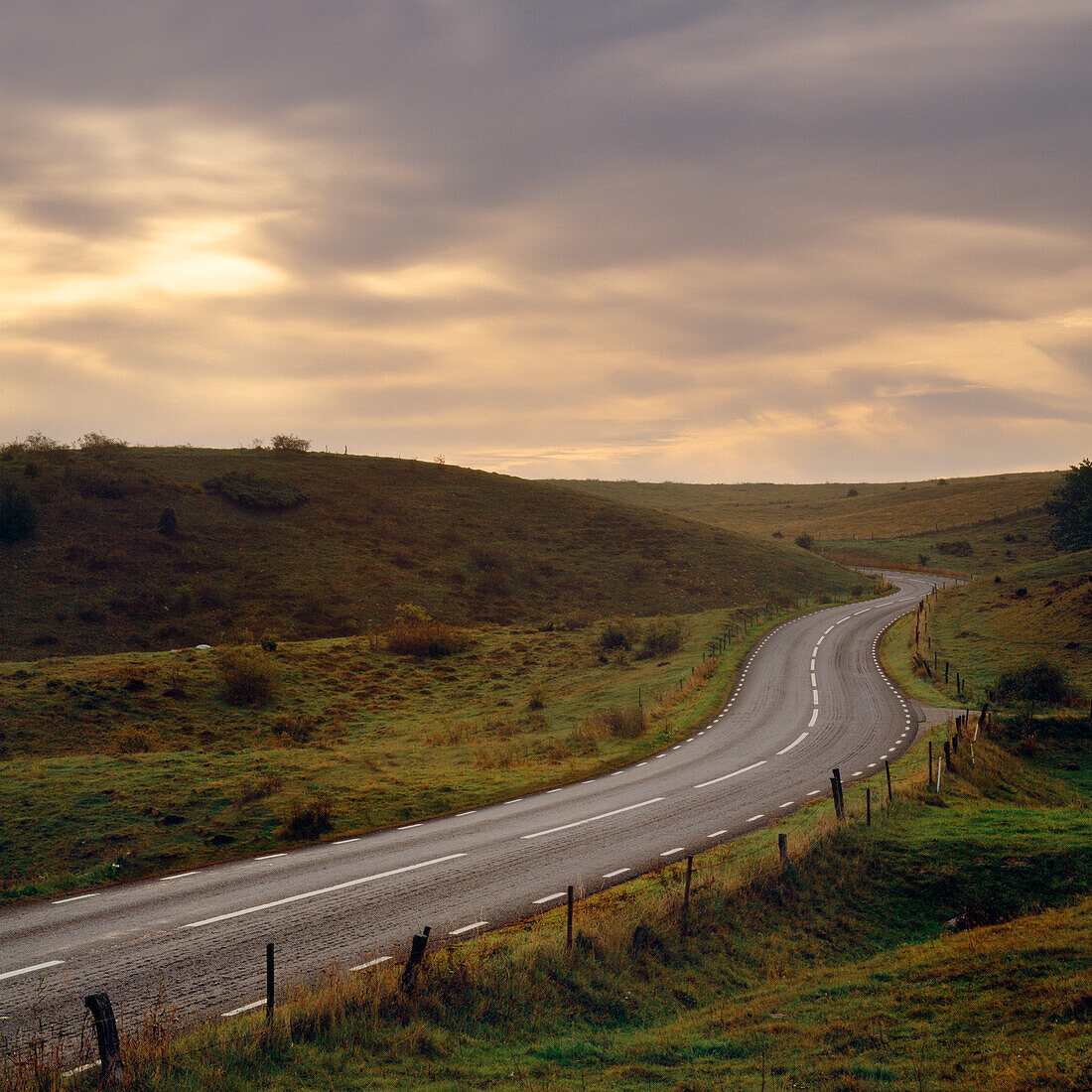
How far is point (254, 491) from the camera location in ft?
280

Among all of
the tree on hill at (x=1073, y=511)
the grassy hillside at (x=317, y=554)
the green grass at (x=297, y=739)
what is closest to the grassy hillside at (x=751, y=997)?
the green grass at (x=297, y=739)

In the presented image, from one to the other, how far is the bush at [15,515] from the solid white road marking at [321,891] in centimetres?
6457

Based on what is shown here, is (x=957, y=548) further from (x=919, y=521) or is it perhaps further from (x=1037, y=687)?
(x=1037, y=687)

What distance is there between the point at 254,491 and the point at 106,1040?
8298cm

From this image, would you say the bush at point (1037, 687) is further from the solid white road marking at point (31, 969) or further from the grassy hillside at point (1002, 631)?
the solid white road marking at point (31, 969)

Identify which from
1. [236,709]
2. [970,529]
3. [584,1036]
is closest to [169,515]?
[236,709]

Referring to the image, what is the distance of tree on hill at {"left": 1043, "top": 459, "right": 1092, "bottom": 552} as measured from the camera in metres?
87.8

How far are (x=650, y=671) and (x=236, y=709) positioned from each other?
23.5m

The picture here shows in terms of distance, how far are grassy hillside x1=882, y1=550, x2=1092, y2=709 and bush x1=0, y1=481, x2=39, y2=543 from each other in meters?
68.0

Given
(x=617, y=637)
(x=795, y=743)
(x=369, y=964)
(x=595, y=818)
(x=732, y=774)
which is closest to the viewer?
(x=369, y=964)

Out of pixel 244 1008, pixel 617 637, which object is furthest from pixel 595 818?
pixel 617 637

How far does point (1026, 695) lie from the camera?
37906 mm

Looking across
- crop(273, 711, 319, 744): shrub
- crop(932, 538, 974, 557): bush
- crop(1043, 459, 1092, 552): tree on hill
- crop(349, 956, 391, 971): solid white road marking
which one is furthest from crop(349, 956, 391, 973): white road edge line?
crop(932, 538, 974, 557): bush

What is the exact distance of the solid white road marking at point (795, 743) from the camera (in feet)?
97.7
